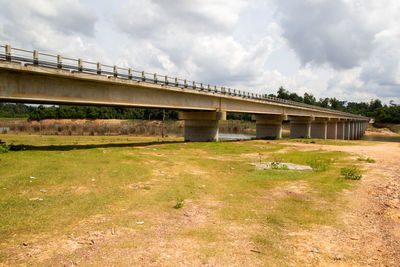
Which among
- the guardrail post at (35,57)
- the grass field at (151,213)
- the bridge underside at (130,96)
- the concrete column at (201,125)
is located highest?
the guardrail post at (35,57)

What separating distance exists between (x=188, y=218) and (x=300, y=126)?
6223cm

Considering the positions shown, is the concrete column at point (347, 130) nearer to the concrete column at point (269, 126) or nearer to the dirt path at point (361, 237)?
the concrete column at point (269, 126)

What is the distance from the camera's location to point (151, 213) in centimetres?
835

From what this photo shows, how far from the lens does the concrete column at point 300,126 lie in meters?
63.4

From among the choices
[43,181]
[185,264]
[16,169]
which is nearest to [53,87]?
[16,169]

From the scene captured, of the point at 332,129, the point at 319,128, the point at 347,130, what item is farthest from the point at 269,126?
the point at 347,130

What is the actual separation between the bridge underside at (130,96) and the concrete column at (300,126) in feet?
39.0

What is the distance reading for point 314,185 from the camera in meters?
12.4

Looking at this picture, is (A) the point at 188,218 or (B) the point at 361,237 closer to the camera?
(B) the point at 361,237

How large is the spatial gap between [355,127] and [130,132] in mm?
100115

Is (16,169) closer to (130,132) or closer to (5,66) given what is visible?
(5,66)

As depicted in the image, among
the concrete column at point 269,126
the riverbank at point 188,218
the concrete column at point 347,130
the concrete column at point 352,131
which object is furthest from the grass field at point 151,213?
the concrete column at point 352,131

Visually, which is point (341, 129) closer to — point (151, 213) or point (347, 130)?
point (347, 130)

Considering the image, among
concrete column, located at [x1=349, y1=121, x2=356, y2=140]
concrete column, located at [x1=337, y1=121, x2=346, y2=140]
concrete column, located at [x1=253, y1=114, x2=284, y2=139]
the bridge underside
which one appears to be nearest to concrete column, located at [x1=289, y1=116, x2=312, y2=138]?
the bridge underside
